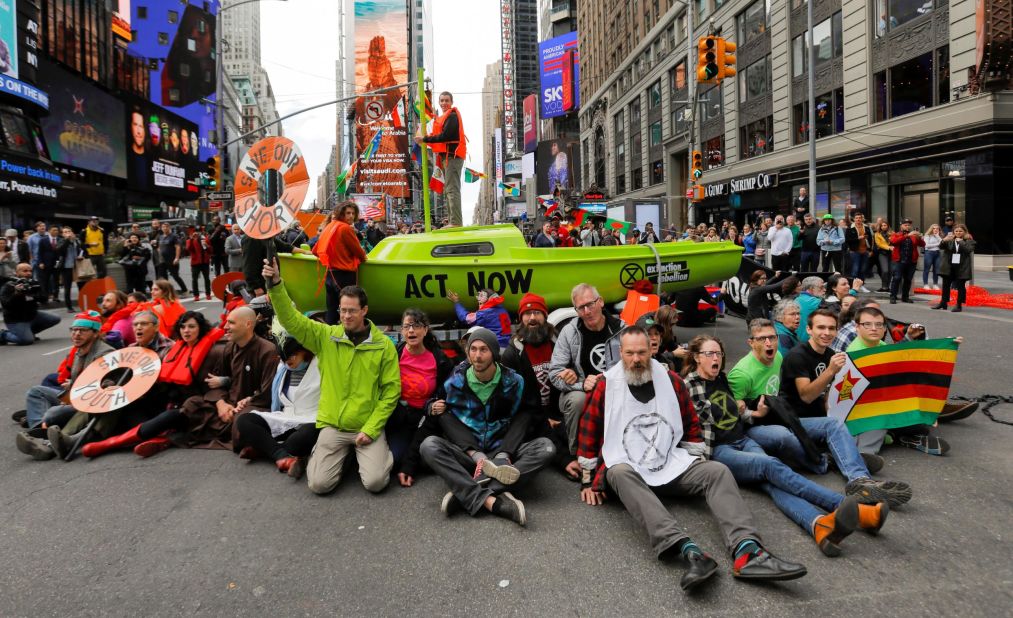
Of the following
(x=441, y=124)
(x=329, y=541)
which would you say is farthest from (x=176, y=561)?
(x=441, y=124)

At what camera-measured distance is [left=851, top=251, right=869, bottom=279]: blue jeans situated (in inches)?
588

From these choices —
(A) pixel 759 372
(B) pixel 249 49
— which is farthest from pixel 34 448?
(B) pixel 249 49

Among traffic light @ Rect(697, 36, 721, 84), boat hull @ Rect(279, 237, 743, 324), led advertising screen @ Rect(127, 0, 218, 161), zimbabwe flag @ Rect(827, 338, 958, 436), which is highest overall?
led advertising screen @ Rect(127, 0, 218, 161)

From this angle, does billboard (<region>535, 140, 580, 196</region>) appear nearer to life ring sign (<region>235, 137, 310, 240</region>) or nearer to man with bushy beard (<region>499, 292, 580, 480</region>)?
man with bushy beard (<region>499, 292, 580, 480</region>)

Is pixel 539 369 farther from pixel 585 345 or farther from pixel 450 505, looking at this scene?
pixel 450 505

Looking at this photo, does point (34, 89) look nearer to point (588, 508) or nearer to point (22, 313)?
point (22, 313)

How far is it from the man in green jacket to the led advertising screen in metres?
52.1

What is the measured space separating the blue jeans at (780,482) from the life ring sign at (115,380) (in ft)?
15.9

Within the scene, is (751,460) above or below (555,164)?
below

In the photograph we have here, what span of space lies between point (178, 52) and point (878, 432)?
61209 mm

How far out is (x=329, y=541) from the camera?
3855 mm

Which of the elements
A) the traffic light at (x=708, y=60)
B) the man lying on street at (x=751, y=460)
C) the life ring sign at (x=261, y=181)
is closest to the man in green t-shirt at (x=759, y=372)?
the man lying on street at (x=751, y=460)

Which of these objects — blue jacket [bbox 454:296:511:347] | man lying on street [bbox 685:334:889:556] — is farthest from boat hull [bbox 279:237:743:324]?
man lying on street [bbox 685:334:889:556]

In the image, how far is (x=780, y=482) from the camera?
13.5 ft
